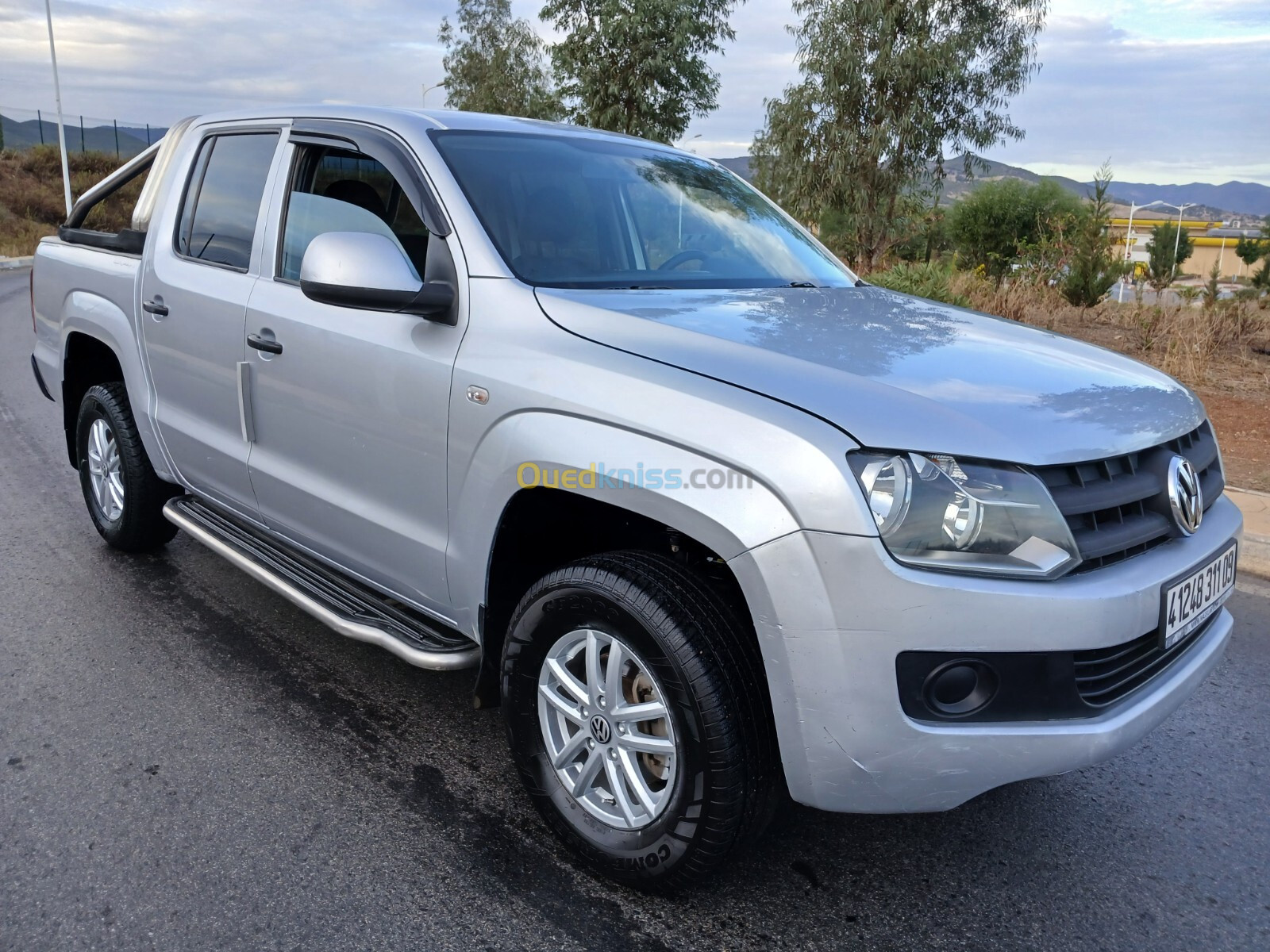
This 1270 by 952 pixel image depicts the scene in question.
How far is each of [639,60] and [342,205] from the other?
1586 centimetres

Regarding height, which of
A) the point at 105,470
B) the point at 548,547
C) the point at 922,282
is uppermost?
the point at 922,282

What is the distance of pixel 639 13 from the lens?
1728 centimetres

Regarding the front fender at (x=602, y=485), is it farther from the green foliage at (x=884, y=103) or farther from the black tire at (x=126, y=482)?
the green foliage at (x=884, y=103)

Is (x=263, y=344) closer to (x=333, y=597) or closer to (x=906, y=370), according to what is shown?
(x=333, y=597)

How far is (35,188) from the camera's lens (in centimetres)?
4272

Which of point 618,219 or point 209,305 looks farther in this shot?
point 209,305

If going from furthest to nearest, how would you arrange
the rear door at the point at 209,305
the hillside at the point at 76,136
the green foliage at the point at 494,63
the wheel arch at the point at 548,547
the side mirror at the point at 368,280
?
the hillside at the point at 76,136
the green foliage at the point at 494,63
the rear door at the point at 209,305
the side mirror at the point at 368,280
the wheel arch at the point at 548,547

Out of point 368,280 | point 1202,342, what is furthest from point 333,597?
point 1202,342

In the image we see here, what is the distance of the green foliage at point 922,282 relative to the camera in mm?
10828

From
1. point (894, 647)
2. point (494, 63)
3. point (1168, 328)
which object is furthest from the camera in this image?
point (494, 63)

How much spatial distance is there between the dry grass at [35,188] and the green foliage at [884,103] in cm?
2363

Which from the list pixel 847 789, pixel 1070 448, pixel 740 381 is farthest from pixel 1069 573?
pixel 740 381

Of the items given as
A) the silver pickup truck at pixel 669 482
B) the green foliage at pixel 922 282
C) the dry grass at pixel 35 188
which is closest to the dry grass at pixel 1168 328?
the green foliage at pixel 922 282

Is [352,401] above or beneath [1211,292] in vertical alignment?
above
